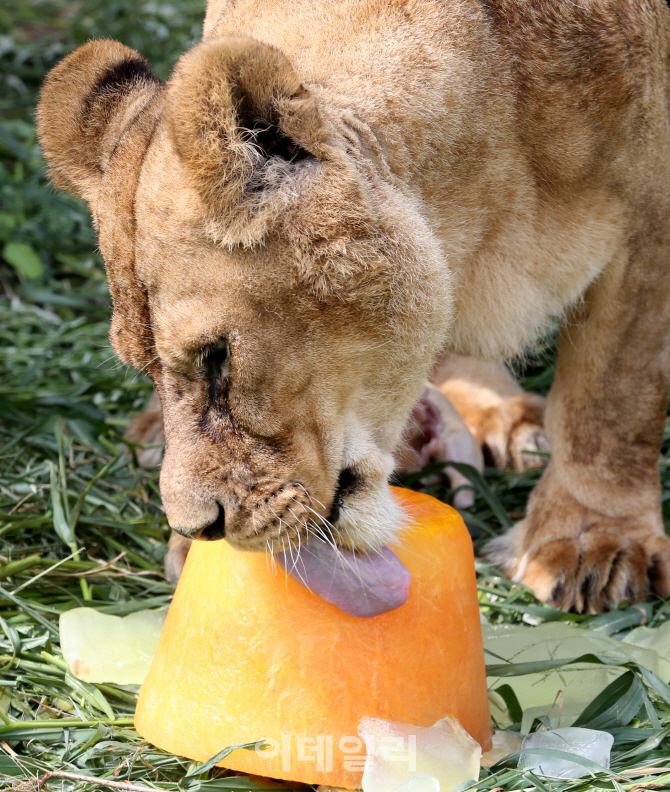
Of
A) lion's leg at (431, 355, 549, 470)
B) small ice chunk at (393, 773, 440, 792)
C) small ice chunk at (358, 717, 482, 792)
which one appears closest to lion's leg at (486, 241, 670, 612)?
lion's leg at (431, 355, 549, 470)

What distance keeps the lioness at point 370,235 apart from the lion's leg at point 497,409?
72cm

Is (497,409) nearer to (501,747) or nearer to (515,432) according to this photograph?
(515,432)

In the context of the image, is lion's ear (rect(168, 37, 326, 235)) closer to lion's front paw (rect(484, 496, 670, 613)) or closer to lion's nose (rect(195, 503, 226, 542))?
lion's nose (rect(195, 503, 226, 542))

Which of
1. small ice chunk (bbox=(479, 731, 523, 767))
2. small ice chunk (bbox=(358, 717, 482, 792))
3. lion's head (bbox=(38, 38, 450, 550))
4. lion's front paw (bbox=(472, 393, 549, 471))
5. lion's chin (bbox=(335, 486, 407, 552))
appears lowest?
lion's front paw (bbox=(472, 393, 549, 471))

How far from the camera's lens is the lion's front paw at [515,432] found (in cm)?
389

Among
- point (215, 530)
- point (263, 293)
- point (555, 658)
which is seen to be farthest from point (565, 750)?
point (263, 293)

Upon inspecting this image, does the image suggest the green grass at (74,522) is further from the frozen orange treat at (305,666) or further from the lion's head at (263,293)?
the lion's head at (263,293)

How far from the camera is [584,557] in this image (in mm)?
3094

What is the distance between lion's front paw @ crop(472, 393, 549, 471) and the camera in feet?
12.8

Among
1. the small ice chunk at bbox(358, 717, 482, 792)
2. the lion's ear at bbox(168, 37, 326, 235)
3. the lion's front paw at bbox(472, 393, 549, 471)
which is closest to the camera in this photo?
the lion's ear at bbox(168, 37, 326, 235)

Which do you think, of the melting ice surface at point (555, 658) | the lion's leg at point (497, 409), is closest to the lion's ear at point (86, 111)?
the melting ice surface at point (555, 658)

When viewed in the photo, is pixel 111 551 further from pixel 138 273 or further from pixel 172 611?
pixel 138 273

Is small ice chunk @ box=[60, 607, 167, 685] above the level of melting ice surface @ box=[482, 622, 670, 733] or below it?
below

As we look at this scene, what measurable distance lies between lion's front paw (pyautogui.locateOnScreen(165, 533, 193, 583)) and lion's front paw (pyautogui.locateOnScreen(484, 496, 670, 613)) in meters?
0.97
